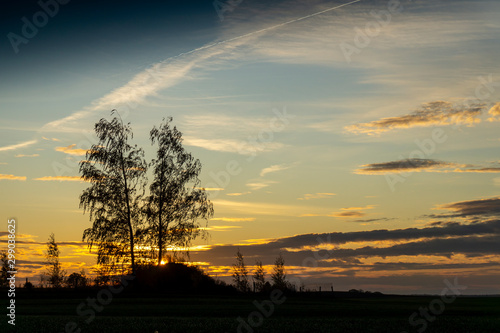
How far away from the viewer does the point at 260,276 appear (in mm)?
66062

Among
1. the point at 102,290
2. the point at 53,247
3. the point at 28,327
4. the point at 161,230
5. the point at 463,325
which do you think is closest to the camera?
the point at 28,327

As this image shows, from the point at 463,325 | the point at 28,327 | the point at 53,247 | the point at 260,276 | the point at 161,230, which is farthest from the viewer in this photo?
the point at 53,247

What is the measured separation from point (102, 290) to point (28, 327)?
30.3 metres

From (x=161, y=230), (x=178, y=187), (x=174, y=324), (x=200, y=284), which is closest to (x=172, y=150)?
(x=178, y=187)

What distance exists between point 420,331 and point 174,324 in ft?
31.7

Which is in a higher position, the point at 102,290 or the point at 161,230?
the point at 161,230

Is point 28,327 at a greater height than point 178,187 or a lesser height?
lesser

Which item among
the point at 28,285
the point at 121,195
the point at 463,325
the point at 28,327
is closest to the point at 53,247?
the point at 28,285

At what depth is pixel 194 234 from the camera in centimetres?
5481

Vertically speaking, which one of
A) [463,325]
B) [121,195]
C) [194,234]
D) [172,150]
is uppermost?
[172,150]

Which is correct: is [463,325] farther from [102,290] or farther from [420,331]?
[102,290]

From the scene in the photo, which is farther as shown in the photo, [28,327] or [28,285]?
[28,285]

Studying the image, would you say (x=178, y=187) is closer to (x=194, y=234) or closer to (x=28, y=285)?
(x=194, y=234)

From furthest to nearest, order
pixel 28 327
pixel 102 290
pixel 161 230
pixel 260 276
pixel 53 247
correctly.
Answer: pixel 53 247 < pixel 260 276 < pixel 161 230 < pixel 102 290 < pixel 28 327
